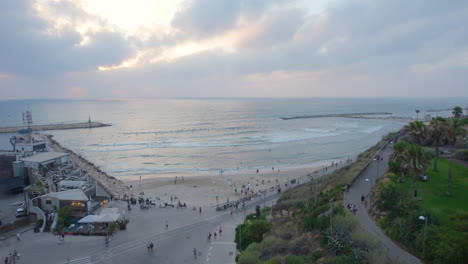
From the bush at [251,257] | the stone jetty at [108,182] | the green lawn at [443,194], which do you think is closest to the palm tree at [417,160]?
the green lawn at [443,194]

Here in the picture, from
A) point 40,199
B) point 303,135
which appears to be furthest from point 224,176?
Answer: point 303,135

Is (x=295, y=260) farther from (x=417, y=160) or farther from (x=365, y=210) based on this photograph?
(x=417, y=160)

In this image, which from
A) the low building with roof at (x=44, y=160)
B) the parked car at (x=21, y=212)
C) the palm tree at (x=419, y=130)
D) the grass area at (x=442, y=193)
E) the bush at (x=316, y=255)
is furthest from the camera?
the low building with roof at (x=44, y=160)

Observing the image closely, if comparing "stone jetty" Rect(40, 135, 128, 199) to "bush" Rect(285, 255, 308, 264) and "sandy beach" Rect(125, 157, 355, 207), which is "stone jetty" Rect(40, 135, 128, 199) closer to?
"sandy beach" Rect(125, 157, 355, 207)

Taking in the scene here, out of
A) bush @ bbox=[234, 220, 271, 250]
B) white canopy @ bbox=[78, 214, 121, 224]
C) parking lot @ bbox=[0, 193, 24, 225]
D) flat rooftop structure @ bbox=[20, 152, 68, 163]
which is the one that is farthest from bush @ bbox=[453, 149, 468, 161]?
flat rooftop structure @ bbox=[20, 152, 68, 163]

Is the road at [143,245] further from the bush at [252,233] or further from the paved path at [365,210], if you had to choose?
the paved path at [365,210]
